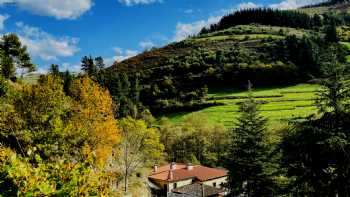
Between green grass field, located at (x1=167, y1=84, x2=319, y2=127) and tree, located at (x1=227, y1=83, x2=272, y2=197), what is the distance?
58765mm

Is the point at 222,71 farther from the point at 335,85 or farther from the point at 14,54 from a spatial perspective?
the point at 335,85

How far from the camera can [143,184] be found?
56500mm

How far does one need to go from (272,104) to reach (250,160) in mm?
75427

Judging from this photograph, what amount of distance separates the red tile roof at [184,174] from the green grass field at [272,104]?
2117 cm

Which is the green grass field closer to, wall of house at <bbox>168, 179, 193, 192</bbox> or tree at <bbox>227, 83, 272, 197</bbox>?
wall of house at <bbox>168, 179, 193, 192</bbox>

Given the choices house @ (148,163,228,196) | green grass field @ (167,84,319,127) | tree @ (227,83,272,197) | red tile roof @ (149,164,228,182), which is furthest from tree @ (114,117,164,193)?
green grass field @ (167,84,319,127)

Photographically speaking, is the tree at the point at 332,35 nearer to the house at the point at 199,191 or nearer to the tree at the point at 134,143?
the house at the point at 199,191

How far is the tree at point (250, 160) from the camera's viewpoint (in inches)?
1233

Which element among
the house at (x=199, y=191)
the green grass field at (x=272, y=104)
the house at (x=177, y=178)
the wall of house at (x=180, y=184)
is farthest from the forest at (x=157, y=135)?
the wall of house at (x=180, y=184)

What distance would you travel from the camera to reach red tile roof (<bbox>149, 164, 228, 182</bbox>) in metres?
70.1

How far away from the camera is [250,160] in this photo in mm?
31562

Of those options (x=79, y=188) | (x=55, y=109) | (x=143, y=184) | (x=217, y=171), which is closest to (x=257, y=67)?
(x=217, y=171)

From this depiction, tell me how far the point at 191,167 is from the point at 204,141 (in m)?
13.9

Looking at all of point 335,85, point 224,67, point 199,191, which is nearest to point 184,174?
point 199,191
